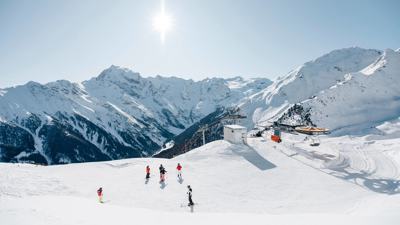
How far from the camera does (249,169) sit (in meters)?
45.6

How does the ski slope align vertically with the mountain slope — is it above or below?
below

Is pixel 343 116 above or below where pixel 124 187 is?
above

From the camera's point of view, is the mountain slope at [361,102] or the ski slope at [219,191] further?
the mountain slope at [361,102]

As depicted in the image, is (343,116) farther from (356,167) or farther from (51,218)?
(51,218)

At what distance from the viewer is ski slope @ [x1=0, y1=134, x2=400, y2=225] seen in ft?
76.6

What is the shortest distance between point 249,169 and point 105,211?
24.7 meters

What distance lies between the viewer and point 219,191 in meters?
37.2

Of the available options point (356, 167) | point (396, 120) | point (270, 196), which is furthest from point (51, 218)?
point (396, 120)

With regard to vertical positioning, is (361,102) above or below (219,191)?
above

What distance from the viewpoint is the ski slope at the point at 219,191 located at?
919 inches

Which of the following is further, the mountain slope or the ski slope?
the mountain slope

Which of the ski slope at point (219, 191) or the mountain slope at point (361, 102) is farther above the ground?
the mountain slope at point (361, 102)

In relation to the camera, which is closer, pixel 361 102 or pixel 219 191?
pixel 219 191

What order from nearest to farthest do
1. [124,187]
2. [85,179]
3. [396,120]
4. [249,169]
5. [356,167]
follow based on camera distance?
1. [124,187]
2. [85,179]
3. [249,169]
4. [356,167]
5. [396,120]
